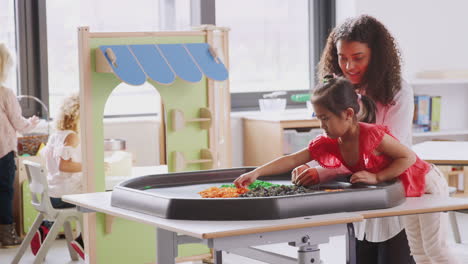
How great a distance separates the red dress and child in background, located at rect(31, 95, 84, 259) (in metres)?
2.09

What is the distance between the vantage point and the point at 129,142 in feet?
17.4

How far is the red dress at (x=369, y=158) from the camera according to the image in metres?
2.38

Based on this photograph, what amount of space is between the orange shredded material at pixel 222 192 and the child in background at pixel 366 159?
7 cm

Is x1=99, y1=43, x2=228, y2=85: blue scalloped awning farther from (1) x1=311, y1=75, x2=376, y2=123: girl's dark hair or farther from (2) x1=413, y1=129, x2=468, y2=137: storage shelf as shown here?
(2) x1=413, y1=129, x2=468, y2=137: storage shelf

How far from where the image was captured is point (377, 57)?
2.64 m

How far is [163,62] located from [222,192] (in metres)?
1.67

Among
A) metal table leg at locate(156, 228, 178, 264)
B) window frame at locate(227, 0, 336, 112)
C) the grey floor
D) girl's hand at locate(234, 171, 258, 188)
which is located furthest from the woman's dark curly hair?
window frame at locate(227, 0, 336, 112)

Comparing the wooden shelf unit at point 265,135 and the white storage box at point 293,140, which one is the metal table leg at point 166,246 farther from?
the white storage box at point 293,140

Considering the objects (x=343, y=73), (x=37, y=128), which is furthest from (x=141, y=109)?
(x=343, y=73)

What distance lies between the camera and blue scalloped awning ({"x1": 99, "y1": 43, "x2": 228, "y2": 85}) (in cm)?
378

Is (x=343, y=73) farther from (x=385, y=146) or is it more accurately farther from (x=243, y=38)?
(x=243, y=38)

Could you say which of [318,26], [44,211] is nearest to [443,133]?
[318,26]

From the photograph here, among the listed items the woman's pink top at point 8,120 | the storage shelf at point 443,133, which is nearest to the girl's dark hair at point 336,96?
the woman's pink top at point 8,120

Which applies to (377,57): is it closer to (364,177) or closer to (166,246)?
(364,177)
